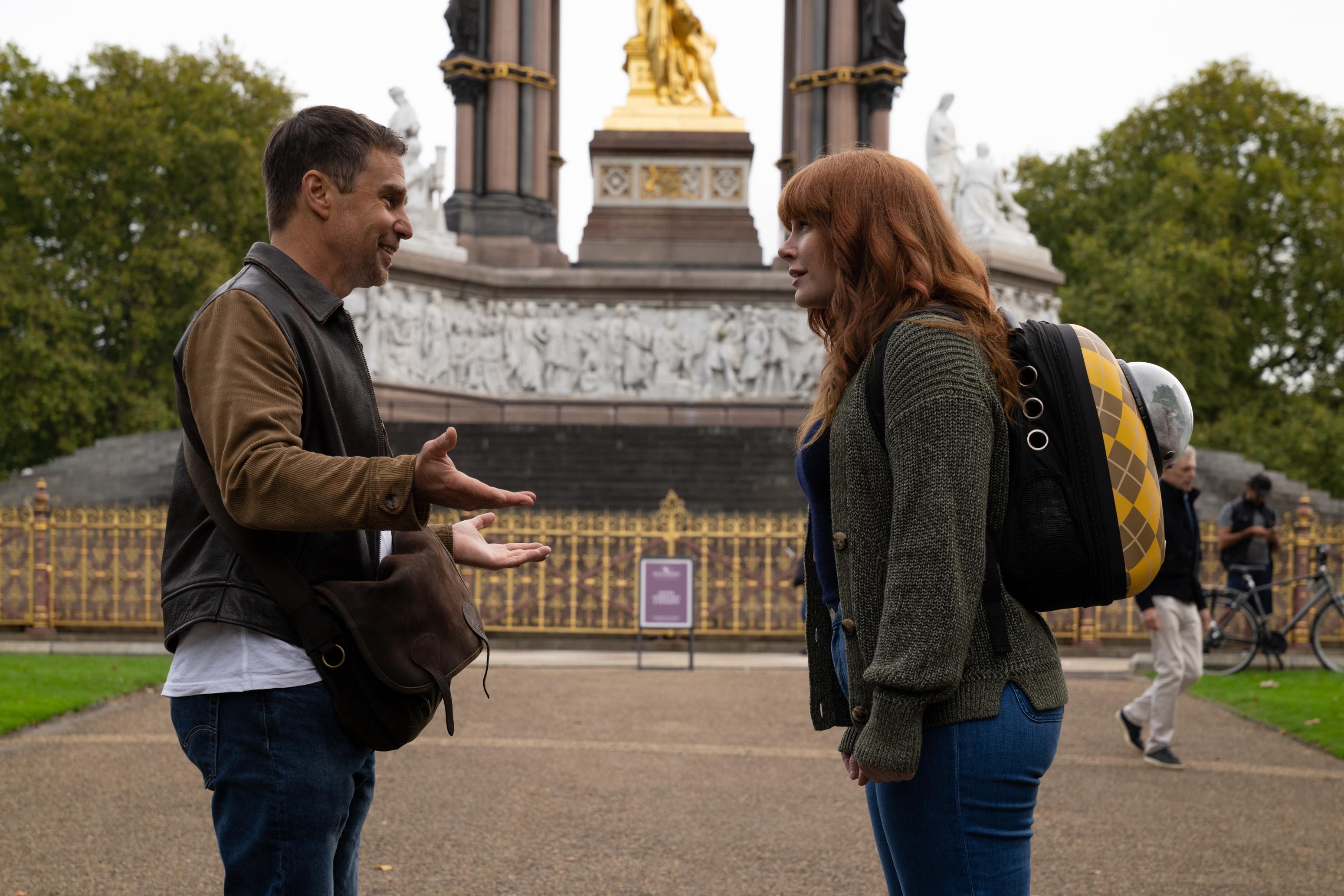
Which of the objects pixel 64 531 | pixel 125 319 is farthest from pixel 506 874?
pixel 125 319

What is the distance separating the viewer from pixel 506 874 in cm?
530

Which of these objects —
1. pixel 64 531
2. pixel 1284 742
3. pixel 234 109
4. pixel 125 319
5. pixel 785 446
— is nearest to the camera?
pixel 1284 742

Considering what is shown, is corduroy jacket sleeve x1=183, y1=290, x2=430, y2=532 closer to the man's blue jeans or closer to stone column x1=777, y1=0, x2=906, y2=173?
the man's blue jeans

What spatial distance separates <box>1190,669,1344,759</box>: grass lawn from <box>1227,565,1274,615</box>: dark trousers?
2.13 feet

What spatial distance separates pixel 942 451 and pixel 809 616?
575 mm

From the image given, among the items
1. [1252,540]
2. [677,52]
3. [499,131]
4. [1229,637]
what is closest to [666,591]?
[1229,637]

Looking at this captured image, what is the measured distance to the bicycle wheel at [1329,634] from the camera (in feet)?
40.9

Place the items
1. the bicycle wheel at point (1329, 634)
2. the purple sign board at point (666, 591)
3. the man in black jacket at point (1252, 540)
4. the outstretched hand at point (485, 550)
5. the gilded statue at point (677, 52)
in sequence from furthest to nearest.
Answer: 1. the gilded statue at point (677, 52)
2. the man in black jacket at point (1252, 540)
3. the purple sign board at point (666, 591)
4. the bicycle wheel at point (1329, 634)
5. the outstretched hand at point (485, 550)

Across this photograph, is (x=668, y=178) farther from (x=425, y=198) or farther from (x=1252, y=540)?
(x=1252, y=540)

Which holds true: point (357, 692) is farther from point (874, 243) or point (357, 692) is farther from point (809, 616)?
point (874, 243)

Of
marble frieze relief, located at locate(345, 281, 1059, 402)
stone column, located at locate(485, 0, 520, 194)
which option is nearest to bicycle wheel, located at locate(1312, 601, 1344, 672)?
marble frieze relief, located at locate(345, 281, 1059, 402)

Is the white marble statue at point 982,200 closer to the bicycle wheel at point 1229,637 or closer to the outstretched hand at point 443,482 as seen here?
the bicycle wheel at point 1229,637

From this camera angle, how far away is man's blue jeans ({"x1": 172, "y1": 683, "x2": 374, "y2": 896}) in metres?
2.38

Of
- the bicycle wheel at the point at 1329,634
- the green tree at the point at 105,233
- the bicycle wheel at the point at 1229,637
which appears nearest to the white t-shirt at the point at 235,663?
the bicycle wheel at the point at 1229,637
